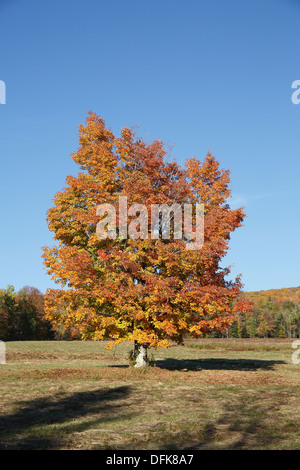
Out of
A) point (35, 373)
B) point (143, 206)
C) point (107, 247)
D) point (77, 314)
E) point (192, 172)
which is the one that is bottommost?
point (35, 373)

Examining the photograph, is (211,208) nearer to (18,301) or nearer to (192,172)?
(192,172)

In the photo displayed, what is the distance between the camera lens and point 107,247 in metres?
23.9

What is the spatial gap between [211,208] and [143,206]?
4326mm

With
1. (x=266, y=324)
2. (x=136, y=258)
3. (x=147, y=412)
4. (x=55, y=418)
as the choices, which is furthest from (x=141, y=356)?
(x=266, y=324)

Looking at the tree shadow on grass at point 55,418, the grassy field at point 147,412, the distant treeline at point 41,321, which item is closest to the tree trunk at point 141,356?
the grassy field at point 147,412

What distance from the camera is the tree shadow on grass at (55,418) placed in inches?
370

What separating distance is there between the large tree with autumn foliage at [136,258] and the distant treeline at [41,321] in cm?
6039

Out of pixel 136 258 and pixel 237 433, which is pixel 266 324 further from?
pixel 237 433

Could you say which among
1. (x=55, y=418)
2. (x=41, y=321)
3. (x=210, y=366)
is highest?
(x=55, y=418)

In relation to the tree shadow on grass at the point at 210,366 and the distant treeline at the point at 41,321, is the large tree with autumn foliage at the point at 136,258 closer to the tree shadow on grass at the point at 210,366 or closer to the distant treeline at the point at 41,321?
the tree shadow on grass at the point at 210,366

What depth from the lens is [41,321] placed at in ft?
379

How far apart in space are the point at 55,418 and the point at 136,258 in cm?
1104

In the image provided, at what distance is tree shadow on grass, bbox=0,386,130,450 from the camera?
9.39 meters
